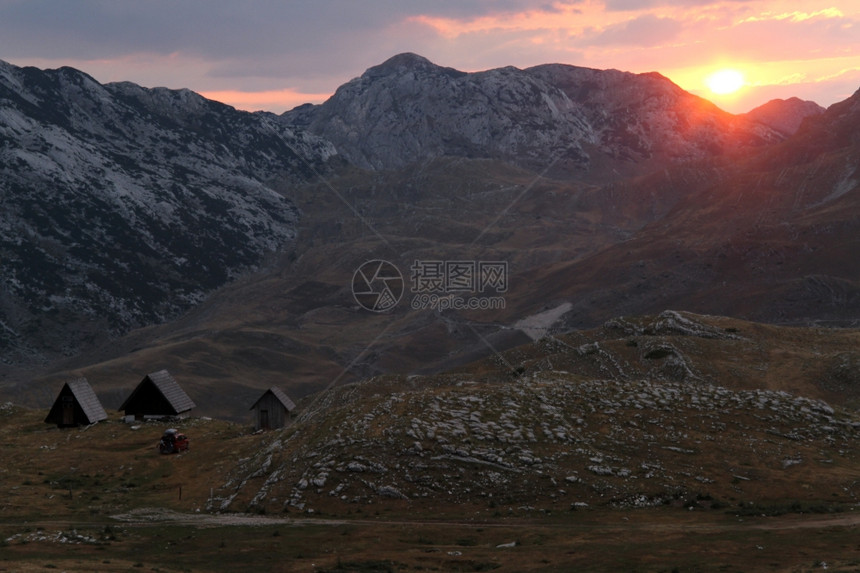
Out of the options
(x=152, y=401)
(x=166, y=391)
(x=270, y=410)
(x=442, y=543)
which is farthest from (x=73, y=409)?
(x=442, y=543)

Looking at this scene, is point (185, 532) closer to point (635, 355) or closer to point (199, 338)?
point (635, 355)

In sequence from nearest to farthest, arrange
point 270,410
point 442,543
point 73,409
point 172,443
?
point 442,543, point 172,443, point 270,410, point 73,409

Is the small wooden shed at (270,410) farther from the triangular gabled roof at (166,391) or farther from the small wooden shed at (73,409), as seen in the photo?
the small wooden shed at (73,409)

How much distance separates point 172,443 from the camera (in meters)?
53.8

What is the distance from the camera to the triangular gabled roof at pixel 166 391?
210 feet

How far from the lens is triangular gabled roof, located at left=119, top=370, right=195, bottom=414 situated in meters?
64.1

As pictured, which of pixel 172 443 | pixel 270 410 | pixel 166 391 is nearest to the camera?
pixel 172 443

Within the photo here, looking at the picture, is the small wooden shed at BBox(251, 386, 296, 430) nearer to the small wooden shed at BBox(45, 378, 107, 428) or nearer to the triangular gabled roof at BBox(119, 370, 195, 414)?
the triangular gabled roof at BBox(119, 370, 195, 414)

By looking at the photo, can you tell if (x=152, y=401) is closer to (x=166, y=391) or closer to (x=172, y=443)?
(x=166, y=391)

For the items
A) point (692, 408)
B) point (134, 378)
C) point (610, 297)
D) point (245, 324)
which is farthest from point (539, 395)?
point (245, 324)

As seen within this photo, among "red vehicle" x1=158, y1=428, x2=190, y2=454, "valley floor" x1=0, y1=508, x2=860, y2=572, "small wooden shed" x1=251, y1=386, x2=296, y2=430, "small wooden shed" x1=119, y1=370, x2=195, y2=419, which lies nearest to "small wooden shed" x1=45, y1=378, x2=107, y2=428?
"small wooden shed" x1=119, y1=370, x2=195, y2=419

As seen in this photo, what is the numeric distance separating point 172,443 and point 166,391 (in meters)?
11.8

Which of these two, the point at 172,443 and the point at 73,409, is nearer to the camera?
the point at 172,443

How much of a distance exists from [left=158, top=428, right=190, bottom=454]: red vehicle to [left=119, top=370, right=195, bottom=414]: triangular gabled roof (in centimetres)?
1041
